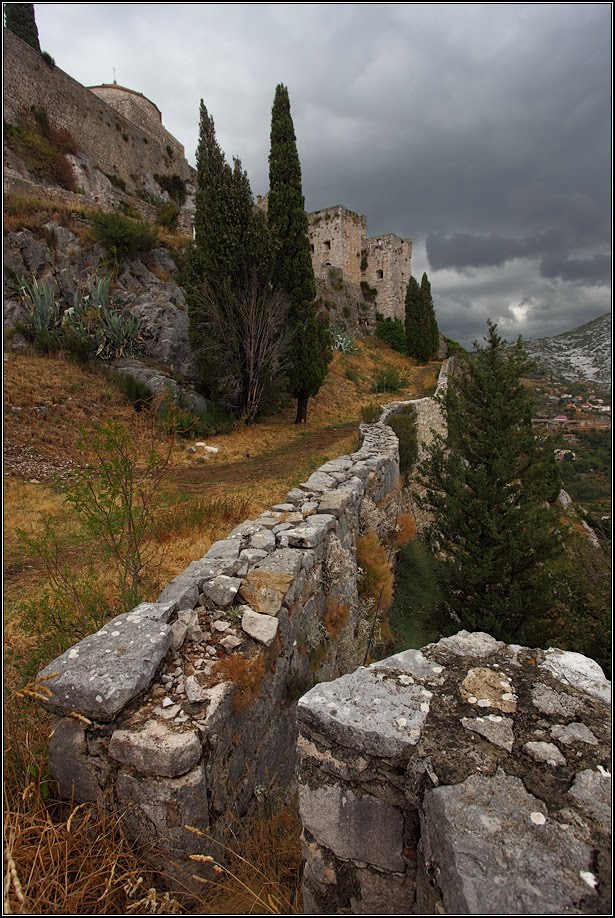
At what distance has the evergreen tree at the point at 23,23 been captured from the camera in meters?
19.9

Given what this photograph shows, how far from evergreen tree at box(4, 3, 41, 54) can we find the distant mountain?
27.1m

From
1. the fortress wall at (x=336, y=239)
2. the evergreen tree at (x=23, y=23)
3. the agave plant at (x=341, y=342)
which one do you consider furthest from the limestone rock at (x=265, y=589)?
the evergreen tree at (x=23, y=23)

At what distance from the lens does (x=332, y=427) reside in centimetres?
1222

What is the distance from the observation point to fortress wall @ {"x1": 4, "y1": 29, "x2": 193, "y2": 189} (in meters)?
18.8

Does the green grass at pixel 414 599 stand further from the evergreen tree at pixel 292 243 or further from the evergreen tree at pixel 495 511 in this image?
the evergreen tree at pixel 292 243

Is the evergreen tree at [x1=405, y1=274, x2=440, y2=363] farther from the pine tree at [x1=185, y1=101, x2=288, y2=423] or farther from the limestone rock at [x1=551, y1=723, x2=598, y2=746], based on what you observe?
the limestone rock at [x1=551, y1=723, x2=598, y2=746]

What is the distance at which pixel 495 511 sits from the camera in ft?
18.8

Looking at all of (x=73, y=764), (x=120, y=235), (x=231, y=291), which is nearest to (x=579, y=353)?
(x=73, y=764)

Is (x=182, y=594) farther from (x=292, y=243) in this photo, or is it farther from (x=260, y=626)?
(x=292, y=243)

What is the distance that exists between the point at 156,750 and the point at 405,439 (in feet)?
30.2

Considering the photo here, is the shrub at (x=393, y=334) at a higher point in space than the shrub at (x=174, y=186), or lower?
lower

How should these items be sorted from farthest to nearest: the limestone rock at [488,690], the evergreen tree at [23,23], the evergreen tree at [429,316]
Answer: the evergreen tree at [429,316] < the evergreen tree at [23,23] < the limestone rock at [488,690]

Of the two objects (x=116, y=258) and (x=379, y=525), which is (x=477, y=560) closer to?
(x=379, y=525)

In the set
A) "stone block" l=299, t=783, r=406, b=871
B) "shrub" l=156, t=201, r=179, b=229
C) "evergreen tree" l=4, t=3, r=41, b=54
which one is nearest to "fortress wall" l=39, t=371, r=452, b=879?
"stone block" l=299, t=783, r=406, b=871
